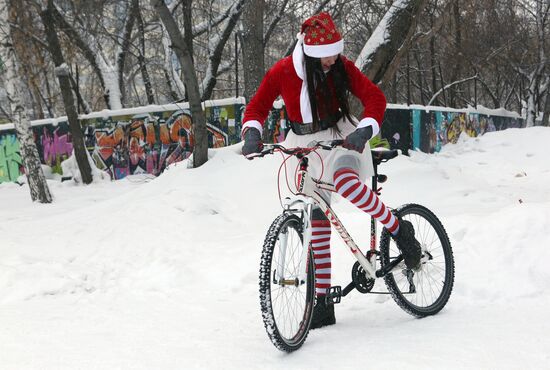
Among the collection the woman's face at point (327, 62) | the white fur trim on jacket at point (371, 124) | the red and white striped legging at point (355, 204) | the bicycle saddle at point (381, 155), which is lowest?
the red and white striped legging at point (355, 204)

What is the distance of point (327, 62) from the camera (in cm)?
308

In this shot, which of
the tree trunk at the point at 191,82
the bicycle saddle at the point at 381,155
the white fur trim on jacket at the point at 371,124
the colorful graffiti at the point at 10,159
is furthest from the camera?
the colorful graffiti at the point at 10,159

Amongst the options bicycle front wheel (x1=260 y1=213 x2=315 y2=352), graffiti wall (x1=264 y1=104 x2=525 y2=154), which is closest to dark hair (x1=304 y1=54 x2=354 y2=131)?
bicycle front wheel (x1=260 y1=213 x2=315 y2=352)

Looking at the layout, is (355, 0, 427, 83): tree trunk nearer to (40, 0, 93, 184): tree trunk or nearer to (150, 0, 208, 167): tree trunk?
(150, 0, 208, 167): tree trunk

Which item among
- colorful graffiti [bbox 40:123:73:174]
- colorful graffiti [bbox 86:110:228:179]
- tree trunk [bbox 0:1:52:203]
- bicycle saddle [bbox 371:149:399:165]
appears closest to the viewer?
bicycle saddle [bbox 371:149:399:165]

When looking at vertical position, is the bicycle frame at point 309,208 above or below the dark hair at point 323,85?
below

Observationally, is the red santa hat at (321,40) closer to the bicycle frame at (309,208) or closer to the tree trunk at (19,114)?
the bicycle frame at (309,208)

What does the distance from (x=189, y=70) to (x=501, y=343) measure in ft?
27.3

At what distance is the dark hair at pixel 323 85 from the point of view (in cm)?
305

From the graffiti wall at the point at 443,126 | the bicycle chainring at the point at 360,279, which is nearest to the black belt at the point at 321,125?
the bicycle chainring at the point at 360,279

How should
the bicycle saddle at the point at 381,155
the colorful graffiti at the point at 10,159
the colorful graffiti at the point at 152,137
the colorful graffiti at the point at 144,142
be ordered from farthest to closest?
1. the colorful graffiti at the point at 10,159
2. the colorful graffiti at the point at 144,142
3. the colorful graffiti at the point at 152,137
4. the bicycle saddle at the point at 381,155

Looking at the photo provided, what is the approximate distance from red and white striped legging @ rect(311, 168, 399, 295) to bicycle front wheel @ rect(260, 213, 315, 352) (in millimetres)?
273

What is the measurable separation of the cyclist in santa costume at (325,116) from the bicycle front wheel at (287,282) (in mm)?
276

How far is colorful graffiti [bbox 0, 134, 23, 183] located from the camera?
18.1 meters
